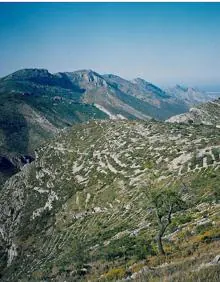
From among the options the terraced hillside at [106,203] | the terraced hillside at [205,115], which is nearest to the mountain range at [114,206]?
the terraced hillside at [106,203]

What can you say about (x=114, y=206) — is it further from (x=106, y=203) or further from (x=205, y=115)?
(x=205, y=115)

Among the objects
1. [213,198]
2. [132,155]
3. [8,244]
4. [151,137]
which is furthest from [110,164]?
[213,198]

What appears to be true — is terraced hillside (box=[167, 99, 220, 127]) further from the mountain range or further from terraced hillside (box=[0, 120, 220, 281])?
the mountain range

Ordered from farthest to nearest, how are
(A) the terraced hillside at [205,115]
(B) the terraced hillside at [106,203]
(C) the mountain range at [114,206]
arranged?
(A) the terraced hillside at [205,115], (B) the terraced hillside at [106,203], (C) the mountain range at [114,206]

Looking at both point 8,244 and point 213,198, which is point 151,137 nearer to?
point 8,244

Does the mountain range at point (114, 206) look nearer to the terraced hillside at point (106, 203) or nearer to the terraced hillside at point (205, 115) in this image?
the terraced hillside at point (106, 203)

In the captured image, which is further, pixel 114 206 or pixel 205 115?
pixel 205 115

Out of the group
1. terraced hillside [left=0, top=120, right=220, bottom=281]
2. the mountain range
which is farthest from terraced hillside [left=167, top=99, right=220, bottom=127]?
the mountain range

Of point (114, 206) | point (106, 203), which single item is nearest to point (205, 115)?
point (106, 203)
